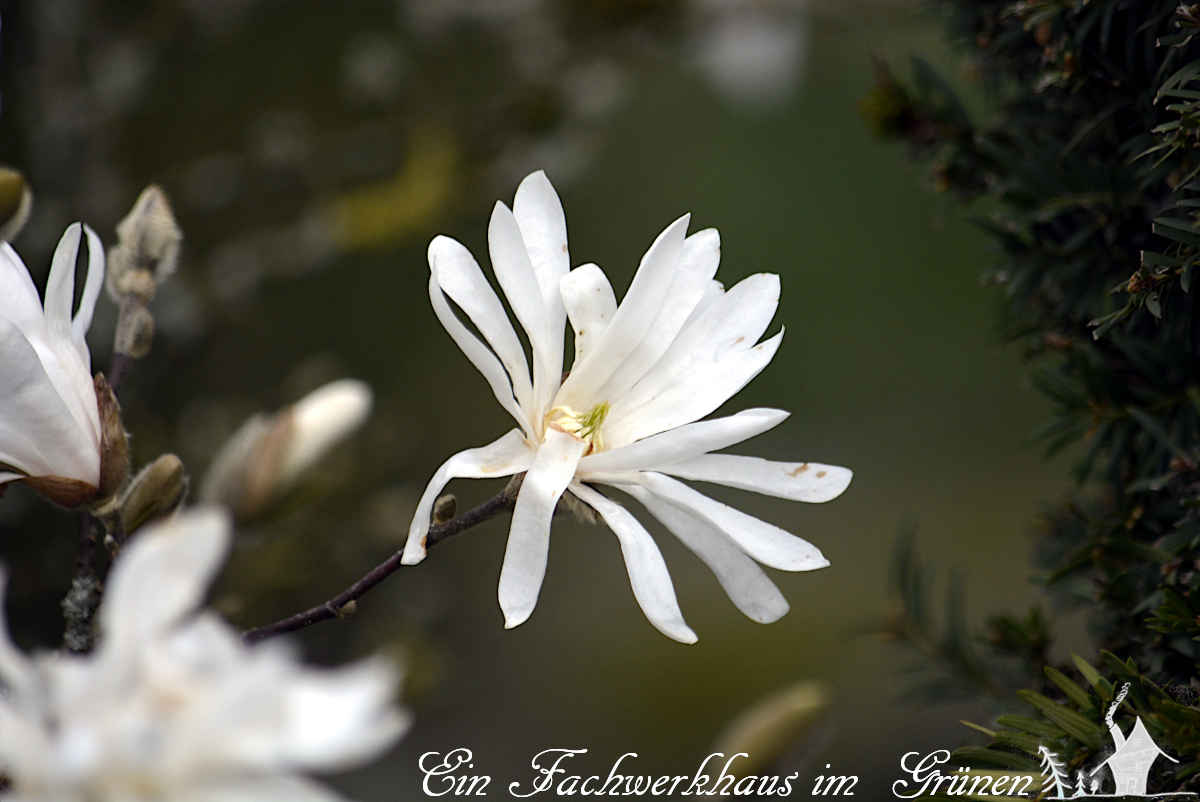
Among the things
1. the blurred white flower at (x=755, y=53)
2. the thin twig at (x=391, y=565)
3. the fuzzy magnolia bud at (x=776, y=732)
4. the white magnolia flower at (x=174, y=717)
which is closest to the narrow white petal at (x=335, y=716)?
the white magnolia flower at (x=174, y=717)

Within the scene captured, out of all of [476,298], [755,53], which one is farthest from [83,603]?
[755,53]

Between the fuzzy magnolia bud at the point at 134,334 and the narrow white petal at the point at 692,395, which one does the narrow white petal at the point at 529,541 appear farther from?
the fuzzy magnolia bud at the point at 134,334

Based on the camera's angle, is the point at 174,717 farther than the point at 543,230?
No

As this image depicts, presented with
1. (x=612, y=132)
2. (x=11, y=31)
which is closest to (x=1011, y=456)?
(x=612, y=132)

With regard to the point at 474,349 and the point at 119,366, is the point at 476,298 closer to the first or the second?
the point at 474,349

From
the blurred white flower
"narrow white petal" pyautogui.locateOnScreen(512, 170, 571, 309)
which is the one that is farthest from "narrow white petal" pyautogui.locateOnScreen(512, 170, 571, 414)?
the blurred white flower

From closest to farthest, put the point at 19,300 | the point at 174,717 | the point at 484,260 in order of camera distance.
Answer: the point at 174,717 < the point at 19,300 < the point at 484,260
